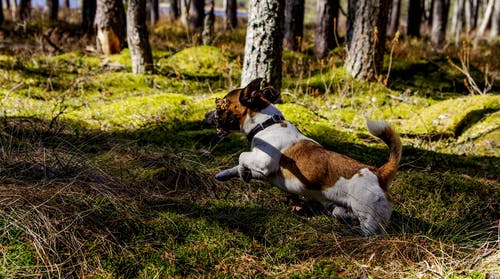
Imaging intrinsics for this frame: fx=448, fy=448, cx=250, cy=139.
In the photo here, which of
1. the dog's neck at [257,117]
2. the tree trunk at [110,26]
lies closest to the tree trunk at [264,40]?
the dog's neck at [257,117]

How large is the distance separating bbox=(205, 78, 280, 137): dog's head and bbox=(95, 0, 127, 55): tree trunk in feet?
24.6

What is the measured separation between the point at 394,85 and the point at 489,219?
5.28 metres

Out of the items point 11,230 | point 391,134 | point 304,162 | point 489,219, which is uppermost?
point 391,134

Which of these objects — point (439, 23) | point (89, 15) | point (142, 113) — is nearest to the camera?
point (142, 113)

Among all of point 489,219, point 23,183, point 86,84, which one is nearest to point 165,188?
point 23,183

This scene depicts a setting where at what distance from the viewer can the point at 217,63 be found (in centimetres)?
1038

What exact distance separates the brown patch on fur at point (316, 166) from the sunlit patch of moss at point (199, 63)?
252 inches

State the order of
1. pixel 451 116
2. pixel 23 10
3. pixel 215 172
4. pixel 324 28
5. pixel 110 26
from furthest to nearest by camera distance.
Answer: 1. pixel 23 10
2. pixel 324 28
3. pixel 110 26
4. pixel 451 116
5. pixel 215 172

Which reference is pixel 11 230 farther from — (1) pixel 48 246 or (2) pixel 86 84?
(2) pixel 86 84

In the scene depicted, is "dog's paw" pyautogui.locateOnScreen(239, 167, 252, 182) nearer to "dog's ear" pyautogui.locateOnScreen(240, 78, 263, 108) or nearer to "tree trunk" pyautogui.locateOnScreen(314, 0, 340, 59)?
"dog's ear" pyautogui.locateOnScreen(240, 78, 263, 108)

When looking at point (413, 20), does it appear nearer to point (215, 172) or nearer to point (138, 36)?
point (138, 36)

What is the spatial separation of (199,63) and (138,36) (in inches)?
78.1

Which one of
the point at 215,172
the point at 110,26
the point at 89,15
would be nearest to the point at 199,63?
the point at 110,26

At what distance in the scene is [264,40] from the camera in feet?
21.0
